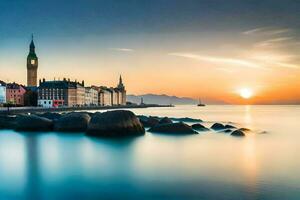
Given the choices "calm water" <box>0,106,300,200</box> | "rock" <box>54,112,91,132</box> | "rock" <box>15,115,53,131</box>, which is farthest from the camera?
"rock" <box>15,115,53,131</box>

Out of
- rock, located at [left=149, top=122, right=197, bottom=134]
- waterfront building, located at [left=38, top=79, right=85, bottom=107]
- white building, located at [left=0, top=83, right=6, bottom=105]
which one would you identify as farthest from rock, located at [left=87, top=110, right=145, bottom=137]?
waterfront building, located at [left=38, top=79, right=85, bottom=107]

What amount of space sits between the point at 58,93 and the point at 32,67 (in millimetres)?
49583

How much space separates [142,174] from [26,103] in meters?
142

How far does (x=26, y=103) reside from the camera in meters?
153

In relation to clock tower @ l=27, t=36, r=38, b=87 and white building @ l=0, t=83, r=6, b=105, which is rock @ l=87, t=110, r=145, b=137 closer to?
white building @ l=0, t=83, r=6, b=105

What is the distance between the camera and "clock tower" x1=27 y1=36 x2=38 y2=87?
192 metres

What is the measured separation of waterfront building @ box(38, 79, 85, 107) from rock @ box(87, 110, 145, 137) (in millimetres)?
117794

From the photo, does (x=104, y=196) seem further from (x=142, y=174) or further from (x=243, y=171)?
(x=243, y=171)

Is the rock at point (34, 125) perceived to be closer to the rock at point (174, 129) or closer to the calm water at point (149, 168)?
the calm water at point (149, 168)

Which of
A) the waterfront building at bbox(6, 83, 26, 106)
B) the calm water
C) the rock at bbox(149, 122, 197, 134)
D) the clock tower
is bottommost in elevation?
the calm water

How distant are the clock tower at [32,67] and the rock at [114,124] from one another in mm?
166680

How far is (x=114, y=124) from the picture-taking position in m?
33.2

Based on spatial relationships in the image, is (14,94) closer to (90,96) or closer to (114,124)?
(90,96)

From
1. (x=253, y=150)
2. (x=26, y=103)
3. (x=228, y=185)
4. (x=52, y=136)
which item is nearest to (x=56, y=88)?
(x=26, y=103)
